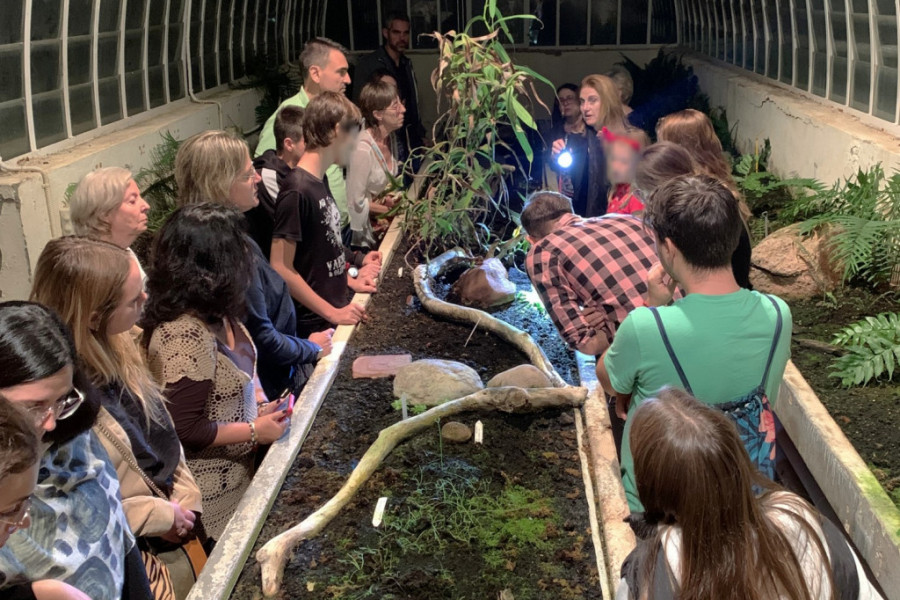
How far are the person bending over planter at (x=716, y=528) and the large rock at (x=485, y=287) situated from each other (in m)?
3.98

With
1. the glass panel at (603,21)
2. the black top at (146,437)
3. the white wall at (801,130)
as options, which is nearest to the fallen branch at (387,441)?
the black top at (146,437)

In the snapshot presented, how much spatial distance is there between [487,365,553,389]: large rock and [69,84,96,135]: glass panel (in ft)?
14.7

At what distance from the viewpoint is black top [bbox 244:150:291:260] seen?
184 inches

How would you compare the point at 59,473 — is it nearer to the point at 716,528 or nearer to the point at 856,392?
the point at 716,528

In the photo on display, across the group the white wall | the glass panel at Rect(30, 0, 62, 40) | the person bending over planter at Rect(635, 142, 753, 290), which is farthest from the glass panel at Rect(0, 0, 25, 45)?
the white wall

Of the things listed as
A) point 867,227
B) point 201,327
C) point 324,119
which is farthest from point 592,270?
point 867,227

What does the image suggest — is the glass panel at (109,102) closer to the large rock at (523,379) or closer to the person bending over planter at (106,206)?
the person bending over planter at (106,206)

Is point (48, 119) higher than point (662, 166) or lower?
higher

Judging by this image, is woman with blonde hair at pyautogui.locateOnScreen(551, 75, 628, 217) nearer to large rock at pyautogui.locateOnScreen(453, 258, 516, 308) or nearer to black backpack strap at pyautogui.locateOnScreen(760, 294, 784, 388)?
large rock at pyautogui.locateOnScreen(453, 258, 516, 308)

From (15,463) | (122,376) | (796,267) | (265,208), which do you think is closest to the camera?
(15,463)

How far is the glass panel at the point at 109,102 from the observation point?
24.0ft

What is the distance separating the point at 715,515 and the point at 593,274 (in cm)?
191

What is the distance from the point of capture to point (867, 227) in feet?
17.4

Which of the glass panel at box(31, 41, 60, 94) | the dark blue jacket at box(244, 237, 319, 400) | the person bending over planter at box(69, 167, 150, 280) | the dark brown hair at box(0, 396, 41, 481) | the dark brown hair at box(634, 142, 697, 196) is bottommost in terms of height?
the dark blue jacket at box(244, 237, 319, 400)
